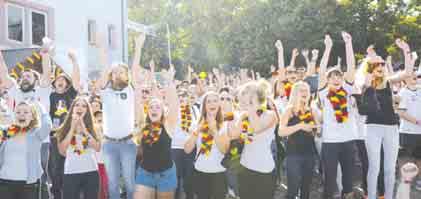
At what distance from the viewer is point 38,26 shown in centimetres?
→ 1603

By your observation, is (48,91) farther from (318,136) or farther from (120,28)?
(120,28)

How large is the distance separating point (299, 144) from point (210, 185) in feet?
3.53

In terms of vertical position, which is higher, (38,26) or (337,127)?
(38,26)

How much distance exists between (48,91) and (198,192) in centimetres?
246

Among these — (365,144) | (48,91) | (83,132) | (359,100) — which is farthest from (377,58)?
(48,91)

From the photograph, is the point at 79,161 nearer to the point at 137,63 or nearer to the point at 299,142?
the point at 137,63

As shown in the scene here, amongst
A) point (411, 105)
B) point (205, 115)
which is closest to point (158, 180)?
point (205, 115)

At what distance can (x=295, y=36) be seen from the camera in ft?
74.3

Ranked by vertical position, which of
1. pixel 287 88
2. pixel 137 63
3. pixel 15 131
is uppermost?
pixel 137 63

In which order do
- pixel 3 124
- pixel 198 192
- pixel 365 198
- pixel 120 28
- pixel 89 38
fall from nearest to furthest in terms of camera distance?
pixel 198 192 < pixel 3 124 < pixel 365 198 < pixel 89 38 < pixel 120 28

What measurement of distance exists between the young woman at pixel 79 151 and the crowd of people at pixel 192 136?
0.01 m

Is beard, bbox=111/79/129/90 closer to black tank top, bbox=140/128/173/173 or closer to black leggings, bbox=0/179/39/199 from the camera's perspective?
black tank top, bbox=140/128/173/173

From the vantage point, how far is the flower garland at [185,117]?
266 inches

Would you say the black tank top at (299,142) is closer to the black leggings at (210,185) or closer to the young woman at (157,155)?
the black leggings at (210,185)
